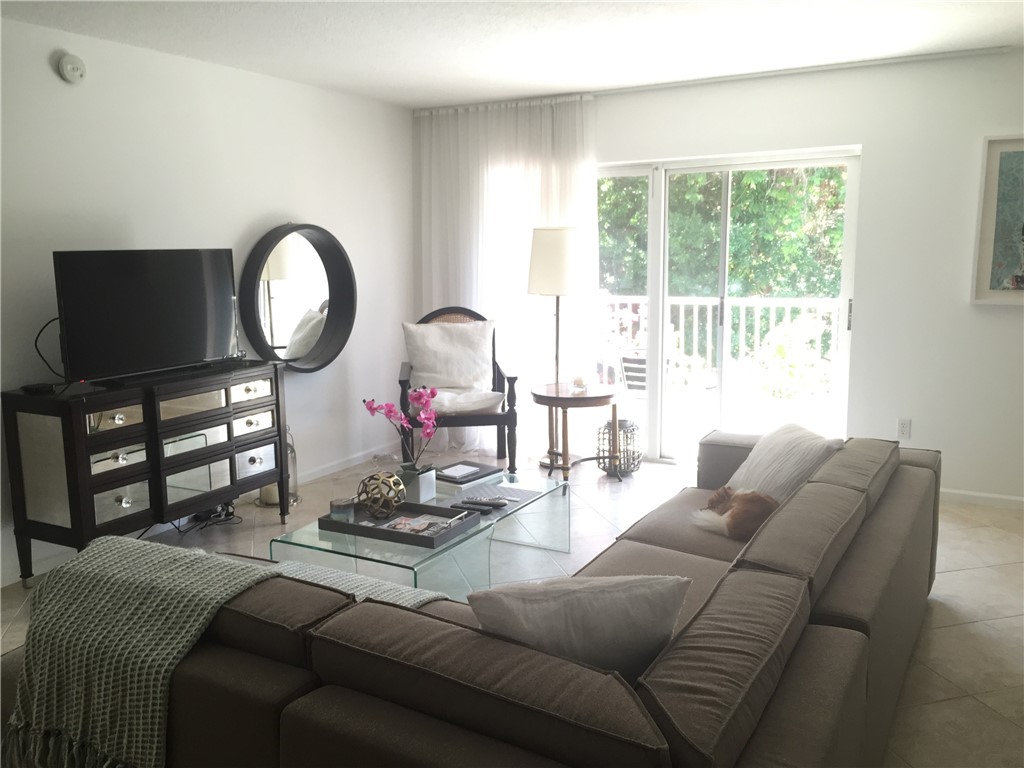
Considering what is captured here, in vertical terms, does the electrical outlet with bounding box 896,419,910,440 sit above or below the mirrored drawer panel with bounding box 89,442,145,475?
below

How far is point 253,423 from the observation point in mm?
4152

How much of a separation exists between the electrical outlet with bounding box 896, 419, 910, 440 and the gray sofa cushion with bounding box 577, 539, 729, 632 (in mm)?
2443

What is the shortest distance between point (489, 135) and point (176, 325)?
2.50 metres

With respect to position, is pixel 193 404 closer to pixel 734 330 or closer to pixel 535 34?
pixel 535 34

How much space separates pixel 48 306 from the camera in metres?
3.60

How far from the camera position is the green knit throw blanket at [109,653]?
1524 mm

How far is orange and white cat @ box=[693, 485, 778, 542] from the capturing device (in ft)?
9.06

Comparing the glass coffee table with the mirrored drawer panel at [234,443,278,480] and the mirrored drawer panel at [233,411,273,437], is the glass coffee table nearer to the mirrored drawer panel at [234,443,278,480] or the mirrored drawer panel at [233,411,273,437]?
the mirrored drawer panel at [234,443,278,480]

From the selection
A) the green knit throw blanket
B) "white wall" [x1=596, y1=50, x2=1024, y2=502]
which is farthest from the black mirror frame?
the green knit throw blanket

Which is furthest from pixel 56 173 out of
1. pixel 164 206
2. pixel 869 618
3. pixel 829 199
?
pixel 829 199

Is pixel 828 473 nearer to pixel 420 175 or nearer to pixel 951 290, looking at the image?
pixel 951 290

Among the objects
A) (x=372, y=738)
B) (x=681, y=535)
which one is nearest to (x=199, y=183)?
(x=681, y=535)

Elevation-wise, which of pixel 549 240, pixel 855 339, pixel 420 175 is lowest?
pixel 855 339

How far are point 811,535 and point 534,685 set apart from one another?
3.16ft
